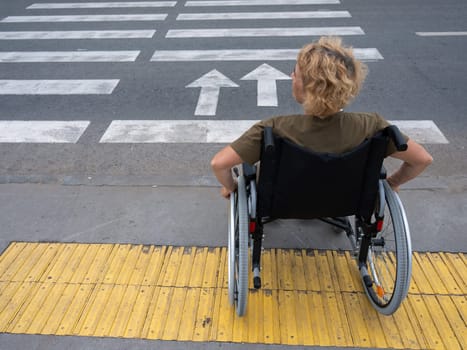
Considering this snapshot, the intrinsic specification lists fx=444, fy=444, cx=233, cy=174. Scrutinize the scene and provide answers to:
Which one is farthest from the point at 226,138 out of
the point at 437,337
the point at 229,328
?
the point at 437,337

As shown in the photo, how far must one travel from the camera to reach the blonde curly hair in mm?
2051

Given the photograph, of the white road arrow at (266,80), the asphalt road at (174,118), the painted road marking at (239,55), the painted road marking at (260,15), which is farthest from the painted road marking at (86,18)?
the white road arrow at (266,80)

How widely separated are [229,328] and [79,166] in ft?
8.85

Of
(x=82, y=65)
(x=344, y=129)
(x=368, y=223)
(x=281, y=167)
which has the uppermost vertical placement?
(x=344, y=129)

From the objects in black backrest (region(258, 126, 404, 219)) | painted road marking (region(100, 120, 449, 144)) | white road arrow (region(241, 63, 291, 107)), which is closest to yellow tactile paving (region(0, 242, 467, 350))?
black backrest (region(258, 126, 404, 219))

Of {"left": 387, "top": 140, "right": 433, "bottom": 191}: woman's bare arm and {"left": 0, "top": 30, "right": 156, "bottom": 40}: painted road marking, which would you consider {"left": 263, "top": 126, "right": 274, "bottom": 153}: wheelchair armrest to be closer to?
{"left": 387, "top": 140, "right": 433, "bottom": 191}: woman's bare arm

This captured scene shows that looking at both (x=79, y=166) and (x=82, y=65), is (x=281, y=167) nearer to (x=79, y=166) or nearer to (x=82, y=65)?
(x=79, y=166)

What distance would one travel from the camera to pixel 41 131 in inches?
207

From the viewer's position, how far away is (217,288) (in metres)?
2.91

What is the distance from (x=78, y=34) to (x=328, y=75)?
7872mm

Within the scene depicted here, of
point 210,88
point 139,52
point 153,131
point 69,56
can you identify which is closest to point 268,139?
point 153,131

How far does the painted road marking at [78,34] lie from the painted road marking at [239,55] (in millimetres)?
1217

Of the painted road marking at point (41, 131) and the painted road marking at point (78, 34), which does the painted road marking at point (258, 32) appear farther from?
the painted road marking at point (41, 131)

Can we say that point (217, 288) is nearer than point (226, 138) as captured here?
Yes
